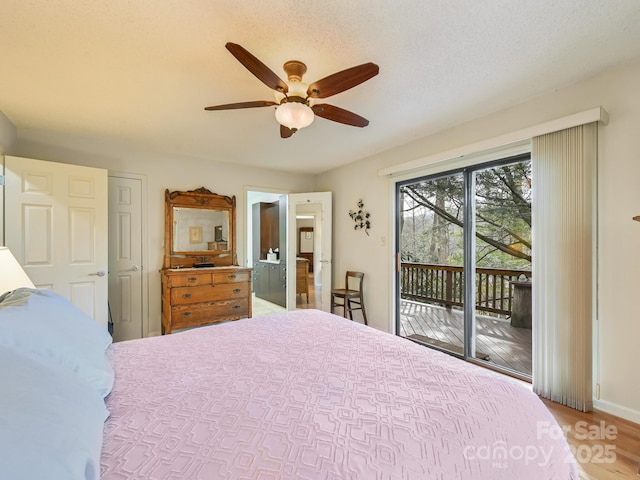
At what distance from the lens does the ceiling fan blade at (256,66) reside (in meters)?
1.35

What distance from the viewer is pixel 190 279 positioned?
3518mm

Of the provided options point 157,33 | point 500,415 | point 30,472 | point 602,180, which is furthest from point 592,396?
point 157,33

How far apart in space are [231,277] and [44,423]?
3.23m

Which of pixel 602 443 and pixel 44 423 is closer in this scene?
A: pixel 44 423

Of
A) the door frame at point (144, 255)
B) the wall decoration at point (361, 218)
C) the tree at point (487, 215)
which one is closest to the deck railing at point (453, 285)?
the tree at point (487, 215)

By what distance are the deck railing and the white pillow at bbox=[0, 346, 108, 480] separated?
11.2ft

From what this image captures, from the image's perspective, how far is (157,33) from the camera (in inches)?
62.2

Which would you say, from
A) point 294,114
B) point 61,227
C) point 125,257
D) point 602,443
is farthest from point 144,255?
point 602,443

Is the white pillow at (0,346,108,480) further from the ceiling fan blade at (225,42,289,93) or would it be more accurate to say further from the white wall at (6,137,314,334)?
the white wall at (6,137,314,334)

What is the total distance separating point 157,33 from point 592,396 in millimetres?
3565

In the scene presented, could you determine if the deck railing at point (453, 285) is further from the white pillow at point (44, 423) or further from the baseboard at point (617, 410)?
the white pillow at point (44, 423)

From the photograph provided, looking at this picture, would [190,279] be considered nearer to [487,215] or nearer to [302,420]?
[302,420]

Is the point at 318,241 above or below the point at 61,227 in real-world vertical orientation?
below

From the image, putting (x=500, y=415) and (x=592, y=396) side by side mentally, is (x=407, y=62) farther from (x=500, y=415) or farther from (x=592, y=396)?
(x=592, y=396)
